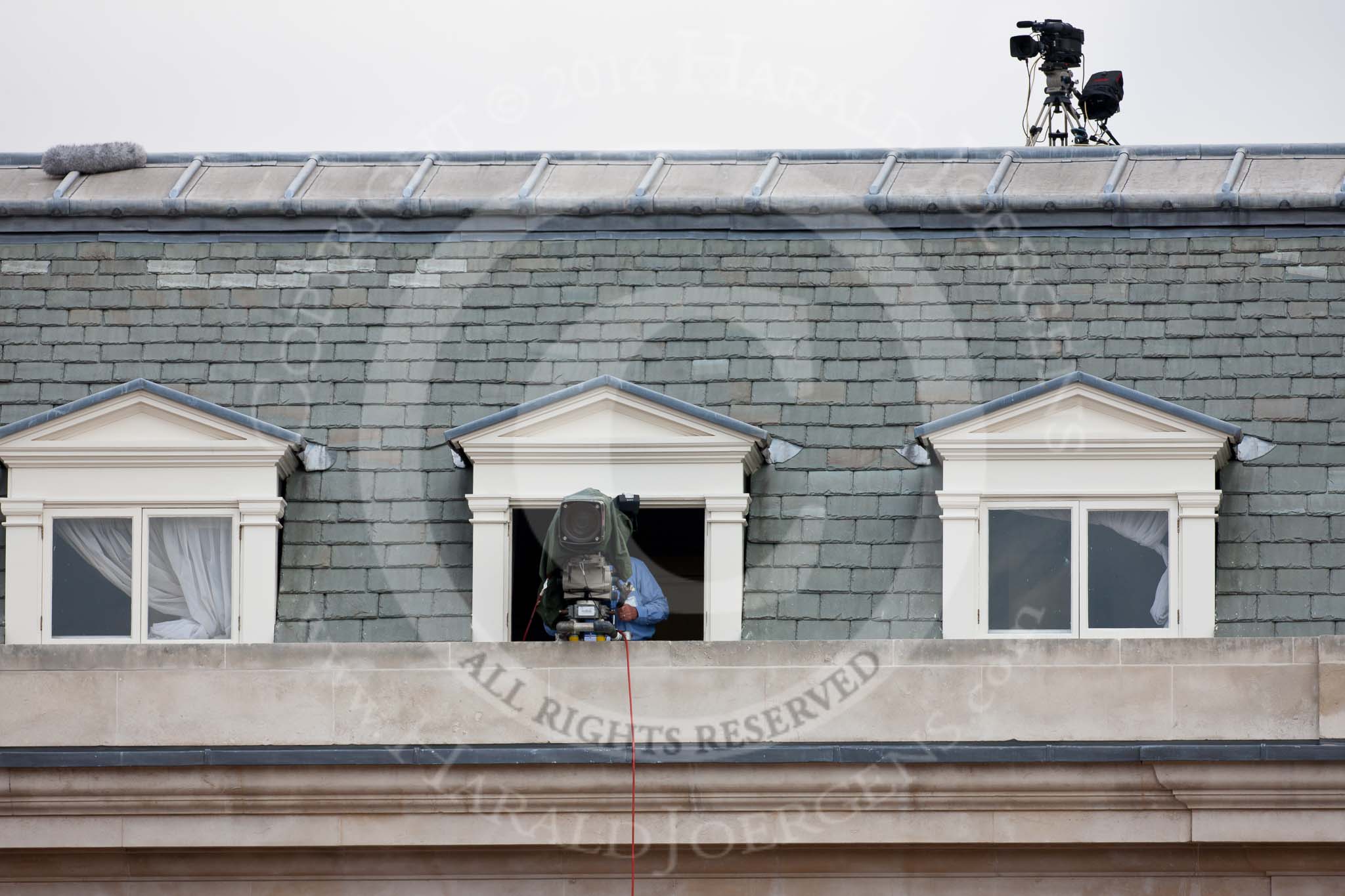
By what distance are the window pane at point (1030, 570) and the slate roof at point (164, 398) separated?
4.77m

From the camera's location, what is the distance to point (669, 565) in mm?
17641

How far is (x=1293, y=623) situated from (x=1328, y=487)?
A: 1.01m

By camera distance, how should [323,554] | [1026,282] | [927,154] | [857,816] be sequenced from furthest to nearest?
[927,154] < [1026,282] < [323,554] < [857,816]

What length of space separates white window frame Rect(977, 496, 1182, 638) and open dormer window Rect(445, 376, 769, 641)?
160 cm

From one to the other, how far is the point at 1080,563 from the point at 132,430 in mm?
6437

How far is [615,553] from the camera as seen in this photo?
1191cm

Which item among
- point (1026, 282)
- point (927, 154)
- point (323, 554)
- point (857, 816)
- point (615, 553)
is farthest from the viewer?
point (927, 154)

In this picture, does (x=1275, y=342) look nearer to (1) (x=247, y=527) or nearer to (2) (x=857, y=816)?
(2) (x=857, y=816)

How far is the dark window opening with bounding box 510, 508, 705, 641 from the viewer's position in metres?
14.6

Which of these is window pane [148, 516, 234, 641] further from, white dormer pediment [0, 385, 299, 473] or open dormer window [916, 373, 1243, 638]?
open dormer window [916, 373, 1243, 638]

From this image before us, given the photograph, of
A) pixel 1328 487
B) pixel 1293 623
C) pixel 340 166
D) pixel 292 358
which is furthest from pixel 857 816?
pixel 340 166

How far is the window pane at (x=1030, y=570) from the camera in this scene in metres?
12.6

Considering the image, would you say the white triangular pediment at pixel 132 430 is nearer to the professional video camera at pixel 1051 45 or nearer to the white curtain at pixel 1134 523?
the white curtain at pixel 1134 523

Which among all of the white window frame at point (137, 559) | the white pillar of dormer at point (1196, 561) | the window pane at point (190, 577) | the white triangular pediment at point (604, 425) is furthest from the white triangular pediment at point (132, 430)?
the white pillar of dormer at point (1196, 561)
